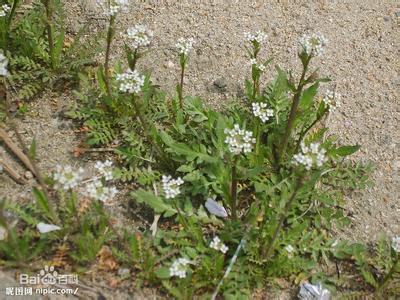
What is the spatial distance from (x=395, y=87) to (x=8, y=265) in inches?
134

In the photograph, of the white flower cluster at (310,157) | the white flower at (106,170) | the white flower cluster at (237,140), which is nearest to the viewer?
the white flower cluster at (310,157)

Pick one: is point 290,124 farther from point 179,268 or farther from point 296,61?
point 179,268

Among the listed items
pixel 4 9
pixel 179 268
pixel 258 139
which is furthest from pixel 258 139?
pixel 4 9

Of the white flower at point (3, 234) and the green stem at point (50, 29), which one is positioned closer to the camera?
the white flower at point (3, 234)

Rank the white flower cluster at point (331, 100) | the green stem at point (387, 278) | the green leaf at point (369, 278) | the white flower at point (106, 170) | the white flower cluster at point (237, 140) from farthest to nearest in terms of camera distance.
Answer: the white flower cluster at point (331, 100) < the green leaf at point (369, 278) < the green stem at point (387, 278) < the white flower at point (106, 170) < the white flower cluster at point (237, 140)

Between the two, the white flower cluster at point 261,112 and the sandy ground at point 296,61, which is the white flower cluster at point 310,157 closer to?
the white flower cluster at point 261,112

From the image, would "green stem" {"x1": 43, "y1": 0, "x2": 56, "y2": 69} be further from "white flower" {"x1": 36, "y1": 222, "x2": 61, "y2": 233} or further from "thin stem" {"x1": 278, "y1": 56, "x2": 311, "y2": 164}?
"thin stem" {"x1": 278, "y1": 56, "x2": 311, "y2": 164}

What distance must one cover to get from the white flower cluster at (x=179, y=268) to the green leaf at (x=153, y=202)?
430 millimetres

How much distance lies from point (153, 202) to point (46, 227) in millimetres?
728

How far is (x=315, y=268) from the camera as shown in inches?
130

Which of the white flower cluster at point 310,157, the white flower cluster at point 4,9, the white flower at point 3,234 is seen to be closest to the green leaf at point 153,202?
the white flower at point 3,234

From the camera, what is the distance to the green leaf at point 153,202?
326 centimetres

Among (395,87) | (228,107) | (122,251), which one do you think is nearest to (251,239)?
(122,251)

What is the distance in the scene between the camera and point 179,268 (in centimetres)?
288
